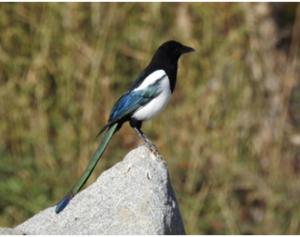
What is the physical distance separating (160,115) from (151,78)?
239cm

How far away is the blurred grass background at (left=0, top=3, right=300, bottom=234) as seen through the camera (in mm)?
8016

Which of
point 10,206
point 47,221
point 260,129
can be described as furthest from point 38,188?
point 47,221

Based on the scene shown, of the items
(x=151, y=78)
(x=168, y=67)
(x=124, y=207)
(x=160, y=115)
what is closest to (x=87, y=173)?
(x=124, y=207)

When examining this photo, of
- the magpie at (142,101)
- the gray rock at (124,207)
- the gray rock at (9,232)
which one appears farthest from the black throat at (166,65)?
the gray rock at (9,232)

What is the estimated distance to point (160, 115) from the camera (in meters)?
8.09

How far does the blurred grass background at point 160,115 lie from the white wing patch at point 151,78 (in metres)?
2.21

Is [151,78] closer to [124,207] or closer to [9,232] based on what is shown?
[124,207]

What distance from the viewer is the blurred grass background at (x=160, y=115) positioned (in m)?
8.02

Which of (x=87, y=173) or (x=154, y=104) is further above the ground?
(x=154, y=104)

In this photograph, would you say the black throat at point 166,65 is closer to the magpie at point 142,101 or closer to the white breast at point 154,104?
the magpie at point 142,101

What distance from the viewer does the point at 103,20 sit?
8.09 m

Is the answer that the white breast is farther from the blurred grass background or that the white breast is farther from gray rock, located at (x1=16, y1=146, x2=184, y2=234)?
the blurred grass background

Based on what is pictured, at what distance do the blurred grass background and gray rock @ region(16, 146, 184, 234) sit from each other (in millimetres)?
2704

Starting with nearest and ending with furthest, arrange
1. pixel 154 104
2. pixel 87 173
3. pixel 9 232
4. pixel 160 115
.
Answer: pixel 9 232, pixel 87 173, pixel 154 104, pixel 160 115
